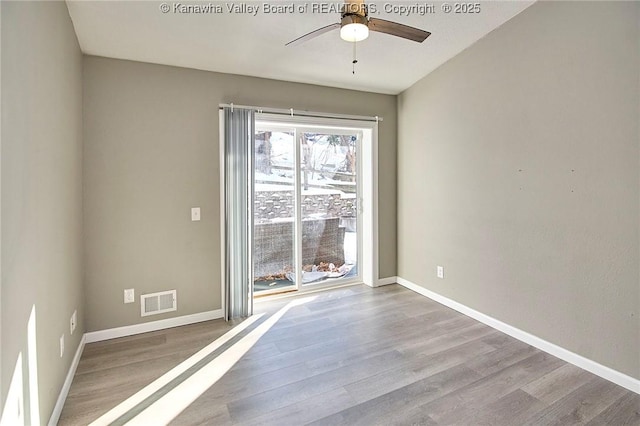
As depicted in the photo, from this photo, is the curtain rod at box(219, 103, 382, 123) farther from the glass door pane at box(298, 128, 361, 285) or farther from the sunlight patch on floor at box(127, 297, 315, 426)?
the sunlight patch on floor at box(127, 297, 315, 426)

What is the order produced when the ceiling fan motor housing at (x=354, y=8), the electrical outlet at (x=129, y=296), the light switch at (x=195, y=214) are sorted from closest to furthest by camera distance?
the ceiling fan motor housing at (x=354, y=8), the electrical outlet at (x=129, y=296), the light switch at (x=195, y=214)

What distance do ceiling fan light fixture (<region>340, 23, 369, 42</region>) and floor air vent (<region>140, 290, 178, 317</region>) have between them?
8.65ft

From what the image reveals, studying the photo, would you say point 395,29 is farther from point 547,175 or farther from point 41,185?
point 41,185

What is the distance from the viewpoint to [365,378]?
2301 mm

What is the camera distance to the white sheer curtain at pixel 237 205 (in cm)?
324

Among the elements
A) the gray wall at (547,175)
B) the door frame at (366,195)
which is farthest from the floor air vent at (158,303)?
the gray wall at (547,175)

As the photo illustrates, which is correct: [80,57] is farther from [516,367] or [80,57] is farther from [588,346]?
[588,346]

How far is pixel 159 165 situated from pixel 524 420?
328 cm

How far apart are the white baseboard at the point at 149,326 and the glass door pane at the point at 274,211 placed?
681mm

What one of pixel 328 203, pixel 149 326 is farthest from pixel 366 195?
pixel 149 326

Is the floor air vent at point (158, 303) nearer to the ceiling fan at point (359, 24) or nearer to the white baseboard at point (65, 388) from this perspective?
the white baseboard at point (65, 388)

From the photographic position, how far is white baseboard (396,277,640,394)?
2.22m

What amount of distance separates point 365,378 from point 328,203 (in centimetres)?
227

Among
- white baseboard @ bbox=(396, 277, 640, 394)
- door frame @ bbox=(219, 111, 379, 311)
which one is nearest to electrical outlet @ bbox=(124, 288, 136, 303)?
door frame @ bbox=(219, 111, 379, 311)
